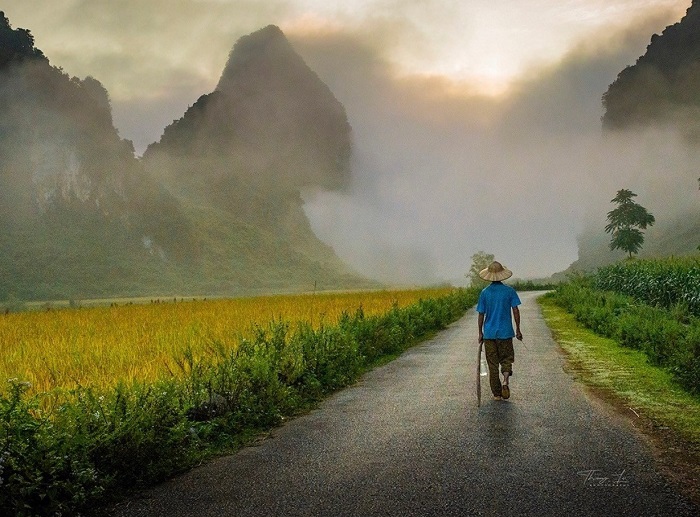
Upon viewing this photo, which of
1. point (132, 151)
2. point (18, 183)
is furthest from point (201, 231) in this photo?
point (18, 183)

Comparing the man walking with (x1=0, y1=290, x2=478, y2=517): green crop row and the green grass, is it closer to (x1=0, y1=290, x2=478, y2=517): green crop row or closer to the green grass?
the green grass

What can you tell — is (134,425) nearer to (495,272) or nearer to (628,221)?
(495,272)

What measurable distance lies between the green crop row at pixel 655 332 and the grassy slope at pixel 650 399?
0.29 meters

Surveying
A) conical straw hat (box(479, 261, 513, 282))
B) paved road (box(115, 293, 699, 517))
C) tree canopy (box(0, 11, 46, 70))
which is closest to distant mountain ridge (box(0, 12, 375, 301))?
tree canopy (box(0, 11, 46, 70))

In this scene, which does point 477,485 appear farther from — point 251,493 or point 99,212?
point 99,212

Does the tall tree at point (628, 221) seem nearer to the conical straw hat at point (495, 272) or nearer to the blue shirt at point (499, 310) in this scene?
the conical straw hat at point (495, 272)

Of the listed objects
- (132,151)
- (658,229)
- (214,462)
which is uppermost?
(132,151)

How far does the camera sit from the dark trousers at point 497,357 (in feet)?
36.6

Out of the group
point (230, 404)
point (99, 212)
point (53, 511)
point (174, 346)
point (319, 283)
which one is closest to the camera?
point (53, 511)

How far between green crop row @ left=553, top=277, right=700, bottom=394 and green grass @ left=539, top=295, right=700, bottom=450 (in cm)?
27

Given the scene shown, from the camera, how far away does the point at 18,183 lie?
141 metres

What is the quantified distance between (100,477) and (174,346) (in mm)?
7471

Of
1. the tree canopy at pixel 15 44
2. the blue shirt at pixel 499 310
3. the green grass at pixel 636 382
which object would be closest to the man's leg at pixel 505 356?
the blue shirt at pixel 499 310

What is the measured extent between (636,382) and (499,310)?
4.29m
